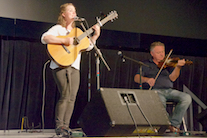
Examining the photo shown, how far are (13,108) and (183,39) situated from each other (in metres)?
3.00

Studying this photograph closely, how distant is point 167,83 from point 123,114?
1.35 m

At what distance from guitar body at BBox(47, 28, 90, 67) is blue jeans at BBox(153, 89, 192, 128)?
1277 millimetres

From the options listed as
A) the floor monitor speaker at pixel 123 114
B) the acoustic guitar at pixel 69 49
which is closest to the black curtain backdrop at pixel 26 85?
the acoustic guitar at pixel 69 49

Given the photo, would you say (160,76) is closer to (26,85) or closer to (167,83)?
(167,83)

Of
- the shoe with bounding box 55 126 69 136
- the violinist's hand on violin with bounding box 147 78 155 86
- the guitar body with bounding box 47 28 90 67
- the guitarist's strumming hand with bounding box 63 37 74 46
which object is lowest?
the shoe with bounding box 55 126 69 136

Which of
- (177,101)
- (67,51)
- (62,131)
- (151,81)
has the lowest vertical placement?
(62,131)

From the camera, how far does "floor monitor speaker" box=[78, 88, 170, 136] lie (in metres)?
2.02

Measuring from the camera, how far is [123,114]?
2.06 m

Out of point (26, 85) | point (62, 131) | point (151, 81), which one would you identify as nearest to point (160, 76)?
point (151, 81)

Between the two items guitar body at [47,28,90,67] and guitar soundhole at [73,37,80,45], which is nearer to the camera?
guitar body at [47,28,90,67]

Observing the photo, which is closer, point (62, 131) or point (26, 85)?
point (62, 131)

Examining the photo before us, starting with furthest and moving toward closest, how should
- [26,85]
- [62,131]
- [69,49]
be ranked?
[26,85] → [69,49] → [62,131]

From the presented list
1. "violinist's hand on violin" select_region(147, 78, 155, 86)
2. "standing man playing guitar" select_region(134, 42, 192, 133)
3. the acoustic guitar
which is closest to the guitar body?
the acoustic guitar

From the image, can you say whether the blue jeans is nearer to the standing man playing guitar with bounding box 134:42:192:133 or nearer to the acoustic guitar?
the standing man playing guitar with bounding box 134:42:192:133
